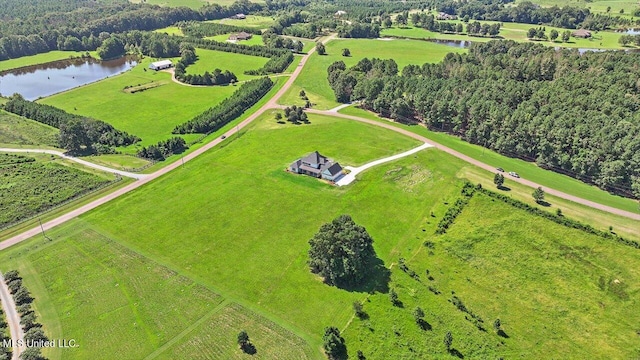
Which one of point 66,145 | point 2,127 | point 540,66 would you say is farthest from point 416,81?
point 2,127

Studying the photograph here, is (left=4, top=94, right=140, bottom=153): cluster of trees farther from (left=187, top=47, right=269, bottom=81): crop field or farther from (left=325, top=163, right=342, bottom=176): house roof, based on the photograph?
(left=187, top=47, right=269, bottom=81): crop field

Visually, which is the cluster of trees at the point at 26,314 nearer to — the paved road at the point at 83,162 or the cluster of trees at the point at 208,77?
the paved road at the point at 83,162

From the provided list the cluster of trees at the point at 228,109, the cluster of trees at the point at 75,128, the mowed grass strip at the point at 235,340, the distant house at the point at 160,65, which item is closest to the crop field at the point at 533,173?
the cluster of trees at the point at 228,109

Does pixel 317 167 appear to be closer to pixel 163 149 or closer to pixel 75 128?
pixel 163 149

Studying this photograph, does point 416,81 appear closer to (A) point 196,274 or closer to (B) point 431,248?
(B) point 431,248

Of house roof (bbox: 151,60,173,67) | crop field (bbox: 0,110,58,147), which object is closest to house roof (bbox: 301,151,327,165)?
crop field (bbox: 0,110,58,147)

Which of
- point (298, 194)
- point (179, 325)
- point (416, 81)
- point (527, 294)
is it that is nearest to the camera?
point (179, 325)
